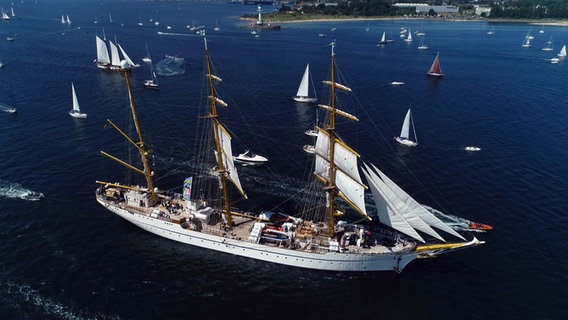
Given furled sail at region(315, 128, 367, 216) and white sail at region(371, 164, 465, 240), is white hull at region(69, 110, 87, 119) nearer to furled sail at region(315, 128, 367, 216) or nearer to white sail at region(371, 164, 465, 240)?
furled sail at region(315, 128, 367, 216)

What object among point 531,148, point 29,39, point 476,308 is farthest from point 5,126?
point 29,39

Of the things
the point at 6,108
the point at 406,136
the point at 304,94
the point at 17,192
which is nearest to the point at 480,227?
the point at 406,136

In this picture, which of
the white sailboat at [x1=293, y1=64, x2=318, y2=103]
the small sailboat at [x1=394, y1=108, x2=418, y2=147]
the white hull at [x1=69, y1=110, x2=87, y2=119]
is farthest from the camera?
the white sailboat at [x1=293, y1=64, x2=318, y2=103]

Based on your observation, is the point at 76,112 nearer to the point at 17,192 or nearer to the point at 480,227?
the point at 17,192

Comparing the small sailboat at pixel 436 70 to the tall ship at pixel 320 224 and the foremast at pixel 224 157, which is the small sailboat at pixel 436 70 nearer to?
the tall ship at pixel 320 224

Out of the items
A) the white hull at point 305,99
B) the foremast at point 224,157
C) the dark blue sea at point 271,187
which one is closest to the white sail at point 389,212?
the dark blue sea at point 271,187

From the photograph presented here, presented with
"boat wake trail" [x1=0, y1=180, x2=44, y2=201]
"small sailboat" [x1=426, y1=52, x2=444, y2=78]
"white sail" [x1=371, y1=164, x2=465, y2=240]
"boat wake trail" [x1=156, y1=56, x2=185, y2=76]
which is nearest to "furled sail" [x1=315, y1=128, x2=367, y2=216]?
"white sail" [x1=371, y1=164, x2=465, y2=240]
